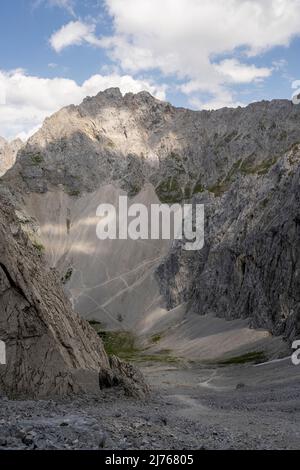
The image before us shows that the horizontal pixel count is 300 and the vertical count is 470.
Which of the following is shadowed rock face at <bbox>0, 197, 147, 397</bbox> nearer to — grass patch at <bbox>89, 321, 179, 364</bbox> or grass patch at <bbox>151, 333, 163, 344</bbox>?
grass patch at <bbox>89, 321, 179, 364</bbox>

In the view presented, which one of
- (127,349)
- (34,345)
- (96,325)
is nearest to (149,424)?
(34,345)

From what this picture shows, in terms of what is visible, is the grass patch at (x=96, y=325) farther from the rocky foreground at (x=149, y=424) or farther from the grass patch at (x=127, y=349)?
the rocky foreground at (x=149, y=424)

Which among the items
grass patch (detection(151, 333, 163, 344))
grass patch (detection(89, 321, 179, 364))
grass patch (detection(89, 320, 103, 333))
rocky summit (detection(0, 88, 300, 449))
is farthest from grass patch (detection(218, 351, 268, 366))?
grass patch (detection(89, 320, 103, 333))

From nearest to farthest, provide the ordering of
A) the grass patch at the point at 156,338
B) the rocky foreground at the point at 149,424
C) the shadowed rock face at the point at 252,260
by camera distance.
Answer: the rocky foreground at the point at 149,424, the shadowed rock face at the point at 252,260, the grass patch at the point at 156,338

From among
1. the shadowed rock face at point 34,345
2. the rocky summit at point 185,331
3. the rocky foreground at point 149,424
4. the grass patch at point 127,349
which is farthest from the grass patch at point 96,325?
the shadowed rock face at point 34,345

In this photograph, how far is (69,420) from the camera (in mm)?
23516

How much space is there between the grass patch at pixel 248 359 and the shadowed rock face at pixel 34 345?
53.1 metres

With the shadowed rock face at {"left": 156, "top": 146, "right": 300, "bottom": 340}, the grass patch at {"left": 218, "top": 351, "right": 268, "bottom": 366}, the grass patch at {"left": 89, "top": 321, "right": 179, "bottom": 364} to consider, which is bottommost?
the grass patch at {"left": 89, "top": 321, "right": 179, "bottom": 364}

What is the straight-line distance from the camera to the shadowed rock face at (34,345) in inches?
1369

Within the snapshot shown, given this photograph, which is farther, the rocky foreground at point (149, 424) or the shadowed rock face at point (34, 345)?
the shadowed rock face at point (34, 345)

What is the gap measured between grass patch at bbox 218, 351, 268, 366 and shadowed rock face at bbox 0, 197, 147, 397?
53085 mm

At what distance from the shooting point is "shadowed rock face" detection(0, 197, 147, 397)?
34.8 m

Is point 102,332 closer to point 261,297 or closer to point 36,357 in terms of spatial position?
point 261,297

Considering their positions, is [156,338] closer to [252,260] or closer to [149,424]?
[252,260]
